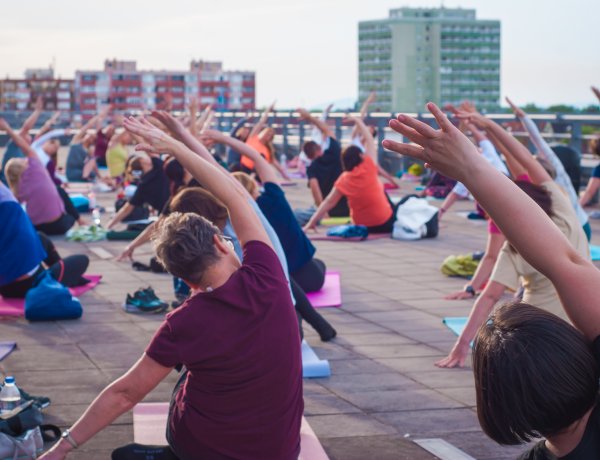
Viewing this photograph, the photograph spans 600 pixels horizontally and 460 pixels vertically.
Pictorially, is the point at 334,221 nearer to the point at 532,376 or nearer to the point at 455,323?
the point at 455,323

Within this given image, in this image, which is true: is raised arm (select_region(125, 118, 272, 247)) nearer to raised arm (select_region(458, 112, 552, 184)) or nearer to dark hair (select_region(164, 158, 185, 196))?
raised arm (select_region(458, 112, 552, 184))

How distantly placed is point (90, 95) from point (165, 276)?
635ft

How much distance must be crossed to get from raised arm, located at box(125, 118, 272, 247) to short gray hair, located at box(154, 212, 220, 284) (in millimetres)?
199

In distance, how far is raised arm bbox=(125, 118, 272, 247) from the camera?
4.07 metres

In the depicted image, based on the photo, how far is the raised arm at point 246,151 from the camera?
6020 mm

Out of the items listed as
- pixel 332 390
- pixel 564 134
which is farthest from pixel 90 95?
pixel 332 390

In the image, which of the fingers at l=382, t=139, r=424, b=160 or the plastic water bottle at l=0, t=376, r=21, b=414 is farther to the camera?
the plastic water bottle at l=0, t=376, r=21, b=414

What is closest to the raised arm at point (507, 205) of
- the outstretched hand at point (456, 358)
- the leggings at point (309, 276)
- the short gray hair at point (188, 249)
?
the short gray hair at point (188, 249)

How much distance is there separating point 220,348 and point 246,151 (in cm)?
239

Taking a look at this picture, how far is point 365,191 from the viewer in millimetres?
14094

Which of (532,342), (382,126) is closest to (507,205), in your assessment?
A: (532,342)

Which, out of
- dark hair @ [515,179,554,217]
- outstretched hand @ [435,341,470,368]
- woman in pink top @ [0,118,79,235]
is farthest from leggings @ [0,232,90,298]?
dark hair @ [515,179,554,217]

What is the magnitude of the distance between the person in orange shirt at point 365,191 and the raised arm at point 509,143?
781 cm

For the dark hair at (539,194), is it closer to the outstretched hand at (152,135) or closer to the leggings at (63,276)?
the outstretched hand at (152,135)
